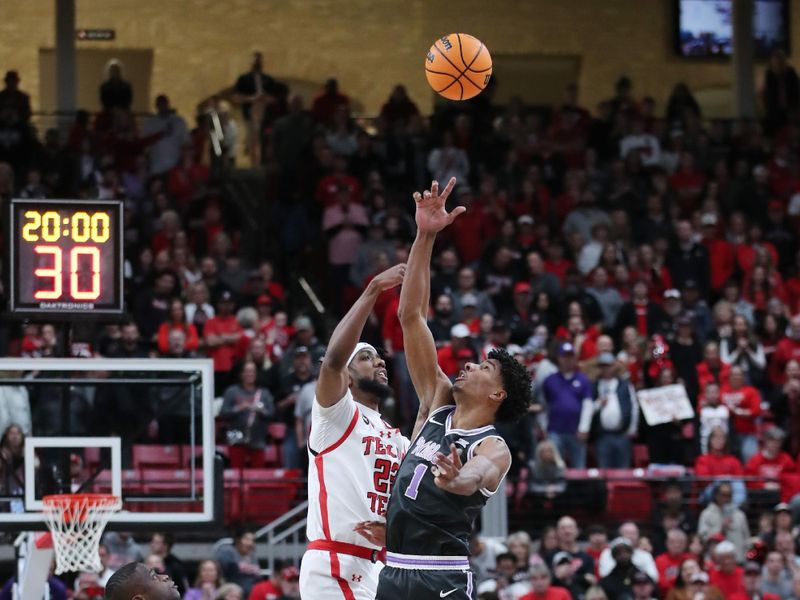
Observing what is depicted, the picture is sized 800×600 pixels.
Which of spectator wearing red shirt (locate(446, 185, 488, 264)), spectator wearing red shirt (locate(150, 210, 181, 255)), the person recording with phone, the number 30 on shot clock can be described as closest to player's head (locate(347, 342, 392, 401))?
the number 30 on shot clock

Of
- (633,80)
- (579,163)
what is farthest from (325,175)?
(633,80)

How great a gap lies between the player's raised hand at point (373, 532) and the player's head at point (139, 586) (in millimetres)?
2608

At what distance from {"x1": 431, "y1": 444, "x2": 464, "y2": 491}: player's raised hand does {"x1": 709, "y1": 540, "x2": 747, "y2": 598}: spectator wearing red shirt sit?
9.06 m

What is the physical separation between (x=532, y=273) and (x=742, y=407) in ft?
10.3

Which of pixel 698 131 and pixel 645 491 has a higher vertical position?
pixel 698 131

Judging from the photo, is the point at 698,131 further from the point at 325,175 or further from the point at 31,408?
the point at 31,408

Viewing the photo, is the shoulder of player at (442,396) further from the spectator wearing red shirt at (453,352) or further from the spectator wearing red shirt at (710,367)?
the spectator wearing red shirt at (710,367)

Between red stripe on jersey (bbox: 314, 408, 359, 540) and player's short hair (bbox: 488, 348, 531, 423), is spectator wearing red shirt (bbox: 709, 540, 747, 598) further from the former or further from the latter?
player's short hair (bbox: 488, 348, 531, 423)

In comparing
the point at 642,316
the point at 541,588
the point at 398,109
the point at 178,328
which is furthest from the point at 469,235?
the point at 541,588

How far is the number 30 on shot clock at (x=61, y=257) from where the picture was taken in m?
11.4

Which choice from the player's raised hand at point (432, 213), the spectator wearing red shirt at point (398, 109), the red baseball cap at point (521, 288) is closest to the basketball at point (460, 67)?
the player's raised hand at point (432, 213)

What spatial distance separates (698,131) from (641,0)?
5630 millimetres

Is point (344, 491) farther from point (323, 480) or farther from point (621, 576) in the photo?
point (621, 576)

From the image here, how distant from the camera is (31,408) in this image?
1218 cm
